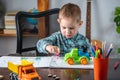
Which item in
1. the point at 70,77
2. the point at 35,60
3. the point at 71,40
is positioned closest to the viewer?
the point at 70,77

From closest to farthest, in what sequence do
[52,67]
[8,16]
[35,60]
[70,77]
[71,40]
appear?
[70,77]
[52,67]
[35,60]
[71,40]
[8,16]

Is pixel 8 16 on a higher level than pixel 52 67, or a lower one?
higher

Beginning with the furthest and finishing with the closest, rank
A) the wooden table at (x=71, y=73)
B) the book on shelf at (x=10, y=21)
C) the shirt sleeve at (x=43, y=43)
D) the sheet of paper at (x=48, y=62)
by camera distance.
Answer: the book on shelf at (x=10, y=21) < the shirt sleeve at (x=43, y=43) < the sheet of paper at (x=48, y=62) < the wooden table at (x=71, y=73)

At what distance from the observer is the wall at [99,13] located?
2691 millimetres

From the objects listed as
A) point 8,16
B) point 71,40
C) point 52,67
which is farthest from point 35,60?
point 8,16

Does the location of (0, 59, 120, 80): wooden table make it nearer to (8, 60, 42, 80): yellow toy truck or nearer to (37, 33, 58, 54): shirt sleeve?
(8, 60, 42, 80): yellow toy truck

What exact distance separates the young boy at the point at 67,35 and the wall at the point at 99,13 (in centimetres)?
117

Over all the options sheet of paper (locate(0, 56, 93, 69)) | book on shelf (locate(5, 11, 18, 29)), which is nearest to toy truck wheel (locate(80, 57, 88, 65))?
sheet of paper (locate(0, 56, 93, 69))

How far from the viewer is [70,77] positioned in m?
0.92

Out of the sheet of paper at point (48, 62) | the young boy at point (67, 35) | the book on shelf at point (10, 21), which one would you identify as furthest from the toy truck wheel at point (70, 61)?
the book on shelf at point (10, 21)

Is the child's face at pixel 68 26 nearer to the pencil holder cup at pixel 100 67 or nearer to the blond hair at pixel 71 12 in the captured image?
the blond hair at pixel 71 12

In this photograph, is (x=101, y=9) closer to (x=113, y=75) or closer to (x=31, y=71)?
(x=113, y=75)

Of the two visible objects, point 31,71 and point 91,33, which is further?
point 91,33

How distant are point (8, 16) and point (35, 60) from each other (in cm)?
153
